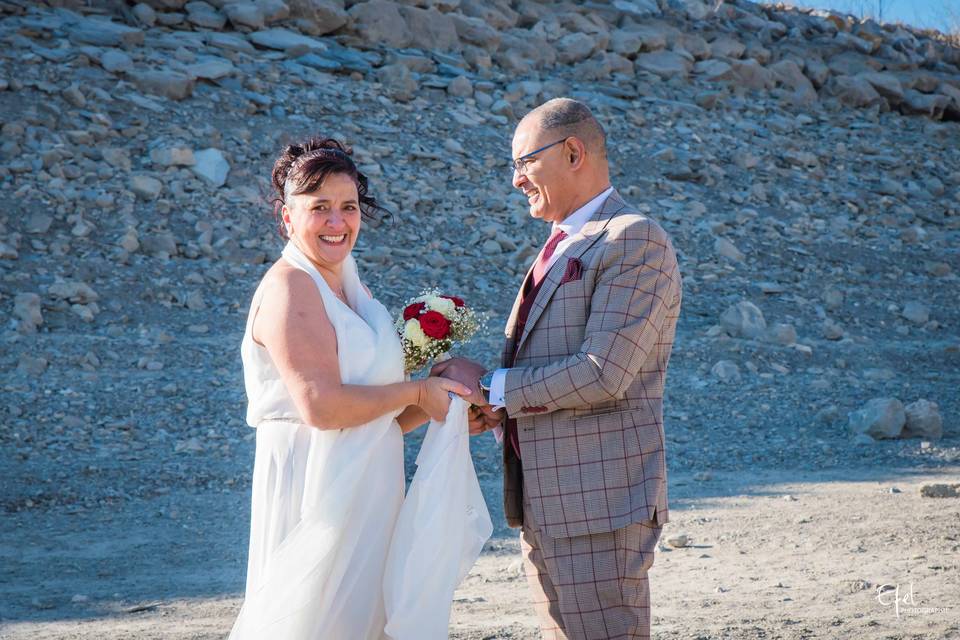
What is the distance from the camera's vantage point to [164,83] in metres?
14.3

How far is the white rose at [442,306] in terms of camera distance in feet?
14.1

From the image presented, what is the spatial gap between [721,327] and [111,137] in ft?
24.3

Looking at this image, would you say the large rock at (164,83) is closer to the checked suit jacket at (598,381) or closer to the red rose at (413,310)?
the red rose at (413,310)

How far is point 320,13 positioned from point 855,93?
985 cm

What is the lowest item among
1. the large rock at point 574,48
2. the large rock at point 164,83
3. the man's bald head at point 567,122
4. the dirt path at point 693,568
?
the dirt path at point 693,568

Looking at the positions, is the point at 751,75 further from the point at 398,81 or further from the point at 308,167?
the point at 308,167

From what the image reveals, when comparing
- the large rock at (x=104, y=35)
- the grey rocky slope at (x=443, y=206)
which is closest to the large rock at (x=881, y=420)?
the grey rocky slope at (x=443, y=206)

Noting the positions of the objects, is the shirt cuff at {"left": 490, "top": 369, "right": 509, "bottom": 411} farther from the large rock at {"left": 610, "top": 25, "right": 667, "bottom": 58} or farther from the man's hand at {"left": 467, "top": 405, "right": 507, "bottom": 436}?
the large rock at {"left": 610, "top": 25, "right": 667, "bottom": 58}

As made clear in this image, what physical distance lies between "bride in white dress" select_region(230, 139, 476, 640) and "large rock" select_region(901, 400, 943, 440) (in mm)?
7530

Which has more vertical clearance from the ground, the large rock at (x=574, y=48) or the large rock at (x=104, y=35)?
the large rock at (x=574, y=48)

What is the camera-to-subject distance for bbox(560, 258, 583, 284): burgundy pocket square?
391 centimetres
